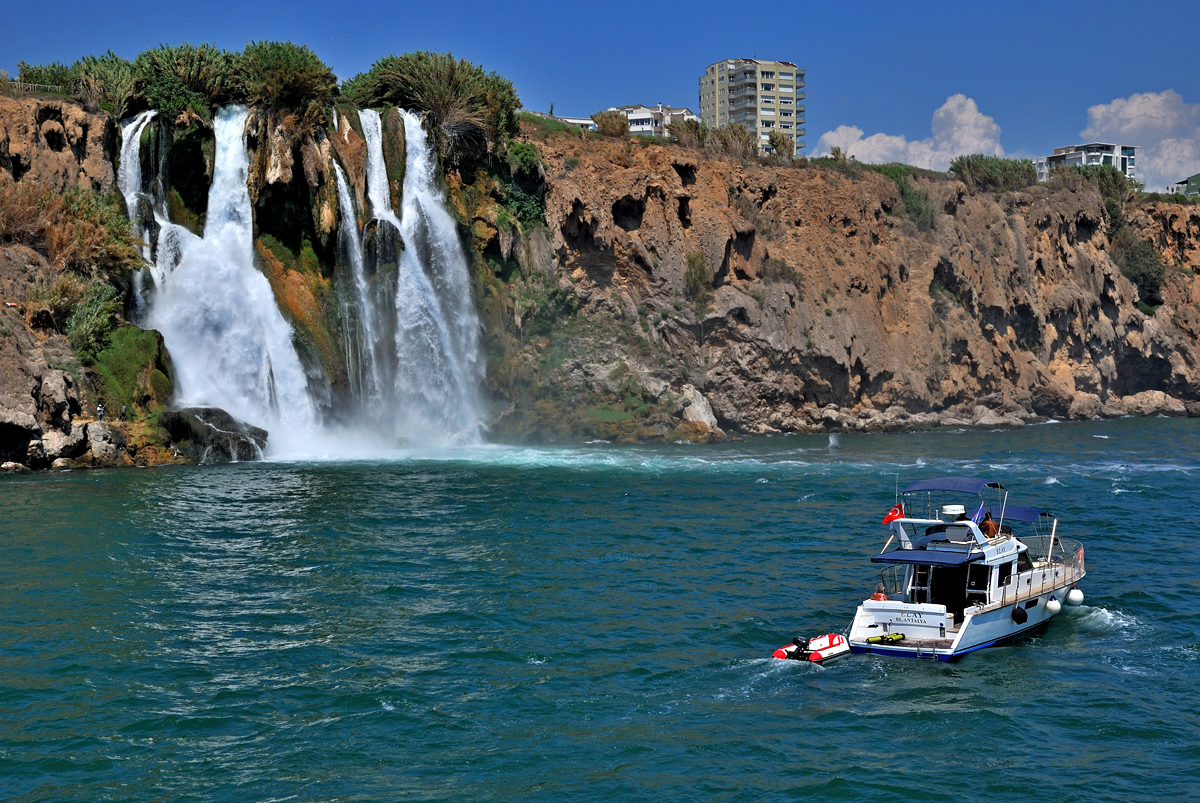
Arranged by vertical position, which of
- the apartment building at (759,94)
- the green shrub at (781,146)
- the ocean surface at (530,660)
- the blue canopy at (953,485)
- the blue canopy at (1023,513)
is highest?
the apartment building at (759,94)

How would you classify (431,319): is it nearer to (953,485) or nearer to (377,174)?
(377,174)

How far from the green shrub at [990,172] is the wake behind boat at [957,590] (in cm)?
5768

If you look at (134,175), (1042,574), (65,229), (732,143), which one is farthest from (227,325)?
(732,143)

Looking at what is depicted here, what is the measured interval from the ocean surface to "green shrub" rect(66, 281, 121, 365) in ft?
21.9

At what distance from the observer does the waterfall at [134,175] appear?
136 feet

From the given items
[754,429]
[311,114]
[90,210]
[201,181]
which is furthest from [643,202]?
[90,210]

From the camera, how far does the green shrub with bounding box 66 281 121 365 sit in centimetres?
3628

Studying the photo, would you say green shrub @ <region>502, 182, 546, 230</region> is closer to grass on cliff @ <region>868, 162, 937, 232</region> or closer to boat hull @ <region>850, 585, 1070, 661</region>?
grass on cliff @ <region>868, 162, 937, 232</region>

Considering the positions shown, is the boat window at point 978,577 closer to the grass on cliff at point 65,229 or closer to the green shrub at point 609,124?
the grass on cliff at point 65,229

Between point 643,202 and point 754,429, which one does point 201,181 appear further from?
point 754,429

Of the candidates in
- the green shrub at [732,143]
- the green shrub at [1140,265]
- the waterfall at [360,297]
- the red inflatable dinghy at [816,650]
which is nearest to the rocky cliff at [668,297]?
the waterfall at [360,297]

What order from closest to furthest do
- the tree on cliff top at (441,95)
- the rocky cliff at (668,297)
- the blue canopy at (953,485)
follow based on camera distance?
1. the blue canopy at (953,485)
2. the rocky cliff at (668,297)
3. the tree on cliff top at (441,95)

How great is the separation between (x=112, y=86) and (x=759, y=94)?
110448mm

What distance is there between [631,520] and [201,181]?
2638 cm
